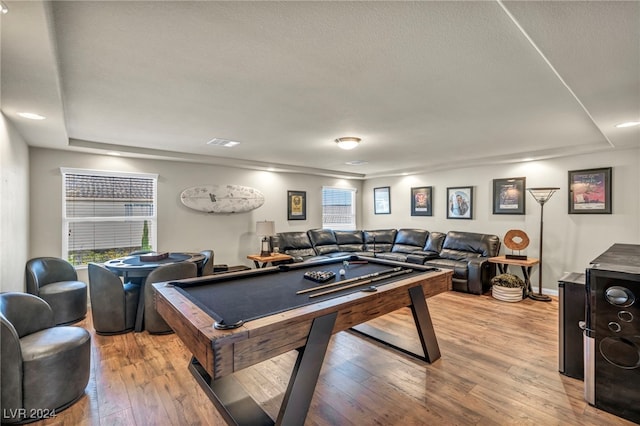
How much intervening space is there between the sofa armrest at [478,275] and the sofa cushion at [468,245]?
0.38 metres

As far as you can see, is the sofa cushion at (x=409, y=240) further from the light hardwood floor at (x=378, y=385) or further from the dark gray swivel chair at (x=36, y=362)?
the dark gray swivel chair at (x=36, y=362)

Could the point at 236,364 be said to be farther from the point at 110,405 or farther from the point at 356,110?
the point at 356,110

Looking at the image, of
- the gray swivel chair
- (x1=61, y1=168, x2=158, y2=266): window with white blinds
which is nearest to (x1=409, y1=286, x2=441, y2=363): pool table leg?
the gray swivel chair

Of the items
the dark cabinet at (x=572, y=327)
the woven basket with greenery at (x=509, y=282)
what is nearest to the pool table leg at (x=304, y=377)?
the dark cabinet at (x=572, y=327)

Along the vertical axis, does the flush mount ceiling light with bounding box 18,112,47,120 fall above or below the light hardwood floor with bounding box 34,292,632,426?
above

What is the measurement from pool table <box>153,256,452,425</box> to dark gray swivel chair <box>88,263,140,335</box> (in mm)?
1574

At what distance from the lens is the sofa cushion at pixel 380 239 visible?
7227 mm

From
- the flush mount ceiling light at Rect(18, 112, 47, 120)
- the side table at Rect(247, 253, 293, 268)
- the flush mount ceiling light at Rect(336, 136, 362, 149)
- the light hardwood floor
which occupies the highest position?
the flush mount ceiling light at Rect(336, 136, 362, 149)

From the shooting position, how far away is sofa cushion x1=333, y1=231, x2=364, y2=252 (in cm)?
717

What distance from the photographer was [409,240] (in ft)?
22.4

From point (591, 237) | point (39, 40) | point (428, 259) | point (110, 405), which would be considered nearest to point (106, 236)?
point (110, 405)

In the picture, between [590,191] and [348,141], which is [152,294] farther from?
[590,191]

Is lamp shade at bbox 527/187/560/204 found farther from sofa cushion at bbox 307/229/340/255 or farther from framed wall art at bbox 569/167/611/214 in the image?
sofa cushion at bbox 307/229/340/255

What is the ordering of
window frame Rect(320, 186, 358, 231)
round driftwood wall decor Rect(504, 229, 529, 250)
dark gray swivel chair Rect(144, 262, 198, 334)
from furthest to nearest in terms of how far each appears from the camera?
1. window frame Rect(320, 186, 358, 231)
2. round driftwood wall decor Rect(504, 229, 529, 250)
3. dark gray swivel chair Rect(144, 262, 198, 334)
